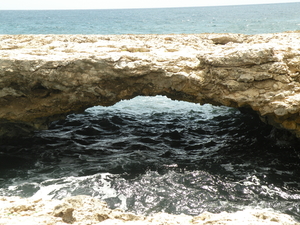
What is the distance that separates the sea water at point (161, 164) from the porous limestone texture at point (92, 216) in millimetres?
1287

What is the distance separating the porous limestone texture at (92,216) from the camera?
446 cm

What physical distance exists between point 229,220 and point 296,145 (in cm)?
530

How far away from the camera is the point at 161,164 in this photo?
27.0ft

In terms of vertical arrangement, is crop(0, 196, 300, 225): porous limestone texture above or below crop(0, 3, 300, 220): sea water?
above

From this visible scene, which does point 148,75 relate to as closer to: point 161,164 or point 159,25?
point 161,164

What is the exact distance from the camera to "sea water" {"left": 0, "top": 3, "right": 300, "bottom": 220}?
6621 mm

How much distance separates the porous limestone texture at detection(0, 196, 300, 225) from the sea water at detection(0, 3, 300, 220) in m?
1.29

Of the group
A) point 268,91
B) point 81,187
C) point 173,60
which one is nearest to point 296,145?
point 268,91

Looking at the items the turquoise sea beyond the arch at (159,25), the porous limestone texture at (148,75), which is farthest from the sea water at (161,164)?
the turquoise sea beyond the arch at (159,25)

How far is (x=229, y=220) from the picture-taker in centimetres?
443

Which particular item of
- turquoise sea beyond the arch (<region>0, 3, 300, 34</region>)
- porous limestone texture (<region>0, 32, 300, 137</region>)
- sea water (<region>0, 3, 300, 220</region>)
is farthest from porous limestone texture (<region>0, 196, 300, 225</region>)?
turquoise sea beyond the arch (<region>0, 3, 300, 34</region>)

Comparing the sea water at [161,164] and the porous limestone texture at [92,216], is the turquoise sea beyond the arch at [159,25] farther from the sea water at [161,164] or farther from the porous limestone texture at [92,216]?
the porous limestone texture at [92,216]

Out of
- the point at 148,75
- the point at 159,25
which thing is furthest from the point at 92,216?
the point at 159,25

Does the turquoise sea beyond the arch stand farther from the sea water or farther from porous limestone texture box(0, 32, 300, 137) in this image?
porous limestone texture box(0, 32, 300, 137)
